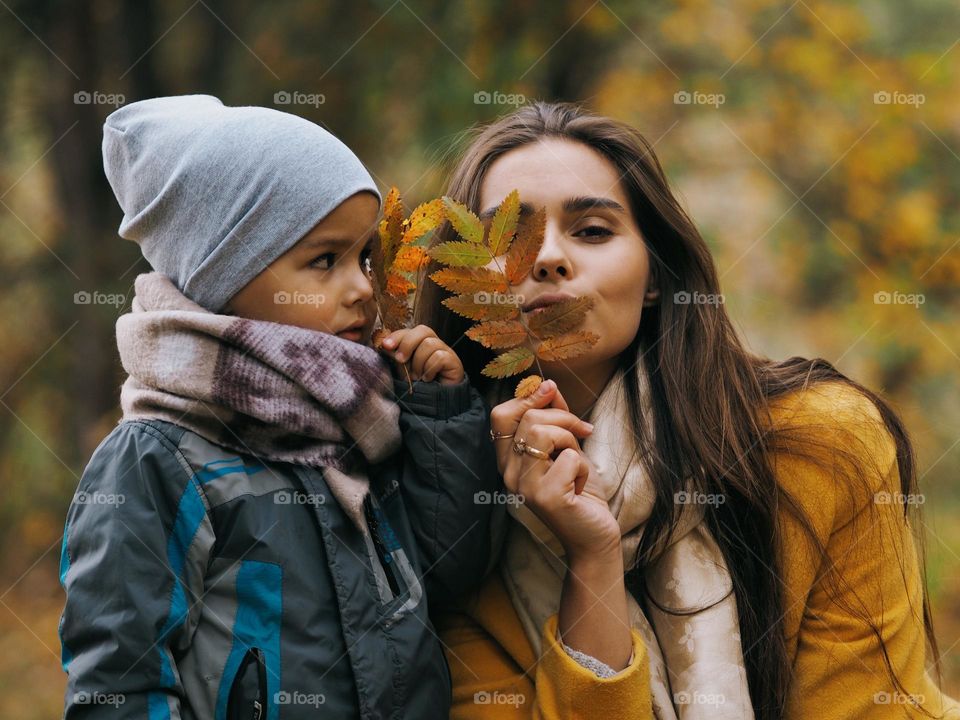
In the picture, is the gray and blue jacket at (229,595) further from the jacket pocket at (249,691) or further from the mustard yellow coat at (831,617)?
the mustard yellow coat at (831,617)

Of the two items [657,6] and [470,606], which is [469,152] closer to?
[470,606]

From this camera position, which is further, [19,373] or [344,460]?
[19,373]

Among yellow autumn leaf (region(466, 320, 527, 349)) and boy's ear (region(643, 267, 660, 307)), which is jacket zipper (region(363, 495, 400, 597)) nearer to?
yellow autumn leaf (region(466, 320, 527, 349))

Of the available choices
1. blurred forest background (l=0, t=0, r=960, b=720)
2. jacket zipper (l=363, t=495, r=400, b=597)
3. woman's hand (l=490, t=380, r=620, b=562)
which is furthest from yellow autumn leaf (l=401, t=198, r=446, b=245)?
blurred forest background (l=0, t=0, r=960, b=720)

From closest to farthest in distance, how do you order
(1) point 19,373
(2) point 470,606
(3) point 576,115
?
(2) point 470,606 < (3) point 576,115 < (1) point 19,373

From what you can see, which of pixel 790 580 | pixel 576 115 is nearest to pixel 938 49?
pixel 576 115

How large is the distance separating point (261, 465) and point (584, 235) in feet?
2.77

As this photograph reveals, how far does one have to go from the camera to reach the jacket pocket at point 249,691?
5.72 ft

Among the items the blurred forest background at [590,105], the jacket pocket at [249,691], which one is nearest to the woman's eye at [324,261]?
the jacket pocket at [249,691]

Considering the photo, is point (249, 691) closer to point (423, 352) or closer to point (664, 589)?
point (423, 352)

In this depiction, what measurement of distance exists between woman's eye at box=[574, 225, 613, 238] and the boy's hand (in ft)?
1.34

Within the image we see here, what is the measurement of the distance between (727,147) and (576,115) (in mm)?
4353

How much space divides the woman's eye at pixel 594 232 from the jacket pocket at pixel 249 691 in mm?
1085

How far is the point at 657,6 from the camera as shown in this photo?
579 cm
